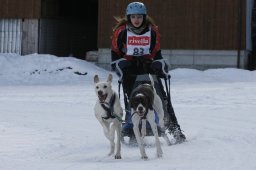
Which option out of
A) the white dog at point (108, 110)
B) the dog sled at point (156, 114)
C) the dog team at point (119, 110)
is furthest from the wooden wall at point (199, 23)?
the white dog at point (108, 110)

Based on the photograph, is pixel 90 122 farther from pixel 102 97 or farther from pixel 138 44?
pixel 102 97

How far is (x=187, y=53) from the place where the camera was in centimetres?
2505

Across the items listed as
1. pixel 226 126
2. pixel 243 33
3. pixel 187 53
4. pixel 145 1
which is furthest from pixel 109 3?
pixel 226 126

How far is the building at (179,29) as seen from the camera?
24.6 m

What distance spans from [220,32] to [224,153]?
56.4ft

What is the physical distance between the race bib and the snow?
1.35 metres

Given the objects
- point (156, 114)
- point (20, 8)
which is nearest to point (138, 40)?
point (156, 114)

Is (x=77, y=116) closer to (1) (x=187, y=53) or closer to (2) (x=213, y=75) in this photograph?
(2) (x=213, y=75)

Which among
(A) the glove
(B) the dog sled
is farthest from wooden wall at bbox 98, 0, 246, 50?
(A) the glove

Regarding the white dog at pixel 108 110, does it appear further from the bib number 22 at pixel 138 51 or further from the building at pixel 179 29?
the building at pixel 179 29

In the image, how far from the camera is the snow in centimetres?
745

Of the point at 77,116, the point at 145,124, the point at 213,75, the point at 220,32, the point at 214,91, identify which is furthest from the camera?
the point at 220,32

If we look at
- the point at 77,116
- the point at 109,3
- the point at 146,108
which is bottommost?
the point at 77,116

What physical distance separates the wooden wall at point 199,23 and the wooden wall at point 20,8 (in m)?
5.20
